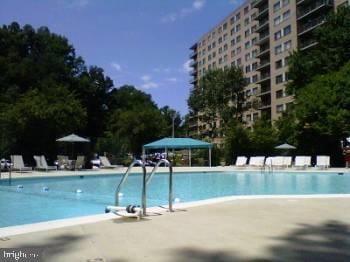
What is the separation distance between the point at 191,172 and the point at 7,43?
2871 cm

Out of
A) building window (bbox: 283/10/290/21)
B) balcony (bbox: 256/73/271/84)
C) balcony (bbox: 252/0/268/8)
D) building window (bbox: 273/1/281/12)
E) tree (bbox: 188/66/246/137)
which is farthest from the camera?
balcony (bbox: 252/0/268/8)

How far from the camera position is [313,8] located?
2116 inches

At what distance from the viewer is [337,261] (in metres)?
3.92

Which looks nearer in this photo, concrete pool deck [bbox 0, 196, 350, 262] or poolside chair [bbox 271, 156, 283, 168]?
concrete pool deck [bbox 0, 196, 350, 262]

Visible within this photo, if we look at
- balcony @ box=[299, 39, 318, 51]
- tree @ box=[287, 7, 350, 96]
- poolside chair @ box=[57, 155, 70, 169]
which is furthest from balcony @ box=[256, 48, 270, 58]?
poolside chair @ box=[57, 155, 70, 169]

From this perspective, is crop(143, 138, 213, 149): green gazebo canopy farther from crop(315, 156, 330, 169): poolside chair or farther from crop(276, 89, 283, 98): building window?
crop(276, 89, 283, 98): building window

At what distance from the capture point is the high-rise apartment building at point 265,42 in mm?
55594

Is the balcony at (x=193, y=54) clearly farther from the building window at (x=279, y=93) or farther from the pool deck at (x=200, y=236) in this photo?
the pool deck at (x=200, y=236)

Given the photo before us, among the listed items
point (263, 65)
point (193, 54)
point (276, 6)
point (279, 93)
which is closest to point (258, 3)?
point (276, 6)

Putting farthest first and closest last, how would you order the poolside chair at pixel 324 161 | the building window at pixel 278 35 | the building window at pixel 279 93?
the building window at pixel 278 35
the building window at pixel 279 93
the poolside chair at pixel 324 161

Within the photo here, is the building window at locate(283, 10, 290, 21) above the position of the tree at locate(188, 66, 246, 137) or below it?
above

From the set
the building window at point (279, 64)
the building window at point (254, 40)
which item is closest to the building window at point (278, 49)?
the building window at point (279, 64)

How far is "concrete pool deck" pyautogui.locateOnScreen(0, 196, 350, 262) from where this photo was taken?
4125 millimetres

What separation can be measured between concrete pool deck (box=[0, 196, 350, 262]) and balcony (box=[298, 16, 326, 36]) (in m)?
49.2
